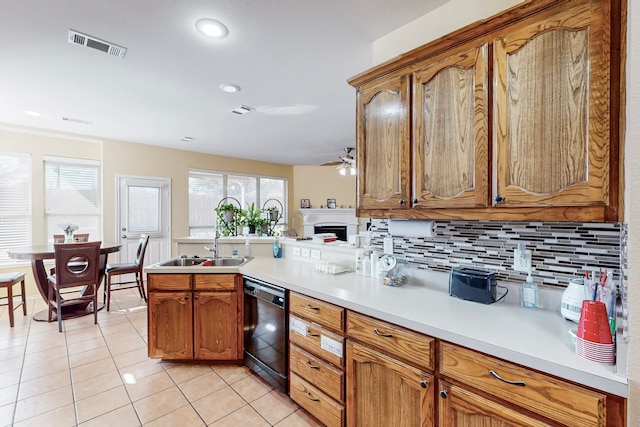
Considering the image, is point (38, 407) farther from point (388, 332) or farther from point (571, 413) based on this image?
point (571, 413)

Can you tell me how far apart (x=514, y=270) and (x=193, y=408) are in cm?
218

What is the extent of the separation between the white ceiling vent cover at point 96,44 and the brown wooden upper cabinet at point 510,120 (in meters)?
1.90

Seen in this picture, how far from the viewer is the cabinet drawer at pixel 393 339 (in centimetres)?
126

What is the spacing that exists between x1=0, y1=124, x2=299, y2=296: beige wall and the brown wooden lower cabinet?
333 cm

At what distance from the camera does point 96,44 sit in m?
2.11

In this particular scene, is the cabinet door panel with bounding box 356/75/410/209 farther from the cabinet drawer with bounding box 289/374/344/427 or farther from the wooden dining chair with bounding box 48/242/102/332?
the wooden dining chair with bounding box 48/242/102/332

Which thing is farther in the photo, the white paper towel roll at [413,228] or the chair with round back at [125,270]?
the chair with round back at [125,270]

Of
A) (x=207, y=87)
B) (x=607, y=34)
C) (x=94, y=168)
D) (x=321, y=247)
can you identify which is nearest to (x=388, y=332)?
(x=321, y=247)

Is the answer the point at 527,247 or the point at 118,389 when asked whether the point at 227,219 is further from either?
the point at 527,247

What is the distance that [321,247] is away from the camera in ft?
8.50

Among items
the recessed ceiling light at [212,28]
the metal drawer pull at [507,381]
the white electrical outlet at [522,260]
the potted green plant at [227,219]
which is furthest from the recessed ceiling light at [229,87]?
the metal drawer pull at [507,381]

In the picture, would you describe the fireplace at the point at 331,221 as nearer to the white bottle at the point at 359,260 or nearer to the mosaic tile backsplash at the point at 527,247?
the white bottle at the point at 359,260

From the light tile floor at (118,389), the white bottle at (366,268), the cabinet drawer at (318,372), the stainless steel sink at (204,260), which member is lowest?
the light tile floor at (118,389)

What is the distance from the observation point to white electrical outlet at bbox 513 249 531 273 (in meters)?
1.49
